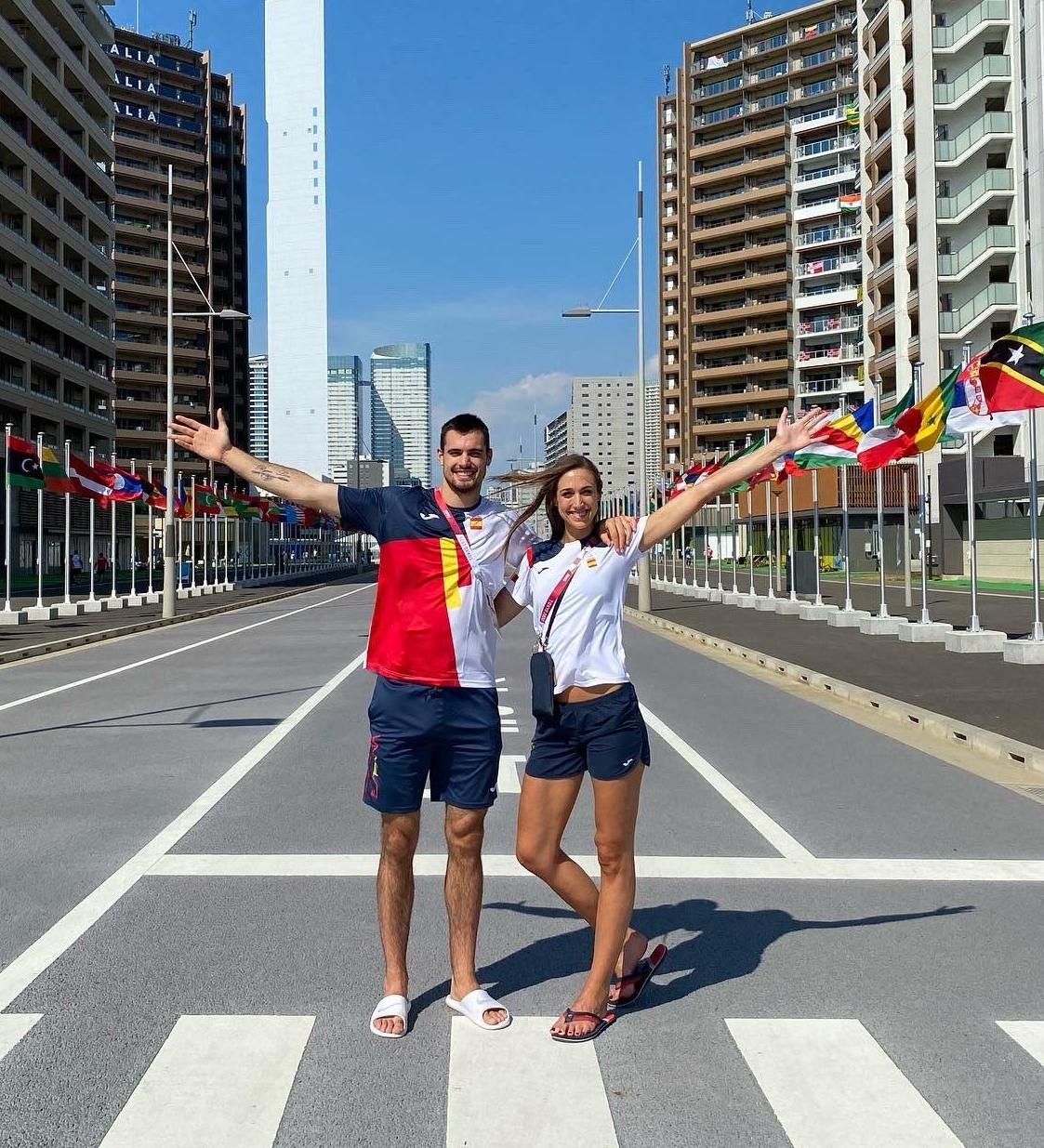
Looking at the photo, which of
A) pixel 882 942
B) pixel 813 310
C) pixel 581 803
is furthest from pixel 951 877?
pixel 813 310

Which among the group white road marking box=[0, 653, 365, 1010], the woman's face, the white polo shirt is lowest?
white road marking box=[0, 653, 365, 1010]

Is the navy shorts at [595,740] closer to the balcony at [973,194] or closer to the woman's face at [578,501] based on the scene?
the woman's face at [578,501]

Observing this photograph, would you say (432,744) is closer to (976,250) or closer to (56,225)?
(976,250)

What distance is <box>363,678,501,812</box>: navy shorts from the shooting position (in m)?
4.42

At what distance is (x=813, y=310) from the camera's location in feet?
340

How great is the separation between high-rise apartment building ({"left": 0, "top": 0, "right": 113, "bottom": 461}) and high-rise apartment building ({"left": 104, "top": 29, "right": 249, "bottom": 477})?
91.1ft

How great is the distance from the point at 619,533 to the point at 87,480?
3305cm

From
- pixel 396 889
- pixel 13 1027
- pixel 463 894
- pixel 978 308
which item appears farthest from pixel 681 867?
pixel 978 308

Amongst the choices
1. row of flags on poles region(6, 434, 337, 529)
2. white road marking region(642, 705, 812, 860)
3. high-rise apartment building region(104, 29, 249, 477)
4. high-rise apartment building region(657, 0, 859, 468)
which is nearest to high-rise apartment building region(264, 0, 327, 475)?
high-rise apartment building region(104, 29, 249, 477)

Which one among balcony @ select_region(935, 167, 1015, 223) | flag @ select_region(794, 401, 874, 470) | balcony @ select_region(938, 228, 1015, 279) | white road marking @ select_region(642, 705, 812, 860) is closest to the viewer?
white road marking @ select_region(642, 705, 812, 860)

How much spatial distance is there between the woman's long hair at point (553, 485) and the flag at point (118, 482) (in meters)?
33.5

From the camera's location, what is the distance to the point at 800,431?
495 cm

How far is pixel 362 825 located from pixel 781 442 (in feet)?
13.0

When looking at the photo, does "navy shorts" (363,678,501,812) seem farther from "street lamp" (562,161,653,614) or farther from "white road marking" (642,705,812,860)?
"street lamp" (562,161,653,614)
